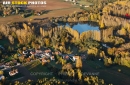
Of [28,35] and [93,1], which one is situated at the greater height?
[93,1]

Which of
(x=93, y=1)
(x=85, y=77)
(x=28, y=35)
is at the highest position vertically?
(x=93, y=1)

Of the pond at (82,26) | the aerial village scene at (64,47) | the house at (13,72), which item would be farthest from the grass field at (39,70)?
the pond at (82,26)

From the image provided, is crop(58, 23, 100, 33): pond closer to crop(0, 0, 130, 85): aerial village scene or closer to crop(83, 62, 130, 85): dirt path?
crop(0, 0, 130, 85): aerial village scene

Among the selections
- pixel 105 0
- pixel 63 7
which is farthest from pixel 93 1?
pixel 63 7

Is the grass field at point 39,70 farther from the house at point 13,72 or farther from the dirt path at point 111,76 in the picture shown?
the dirt path at point 111,76

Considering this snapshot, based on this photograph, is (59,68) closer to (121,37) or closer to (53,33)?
(53,33)

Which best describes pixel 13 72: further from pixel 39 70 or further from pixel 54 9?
pixel 54 9

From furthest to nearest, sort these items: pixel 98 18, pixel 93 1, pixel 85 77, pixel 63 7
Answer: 1. pixel 93 1
2. pixel 63 7
3. pixel 98 18
4. pixel 85 77
